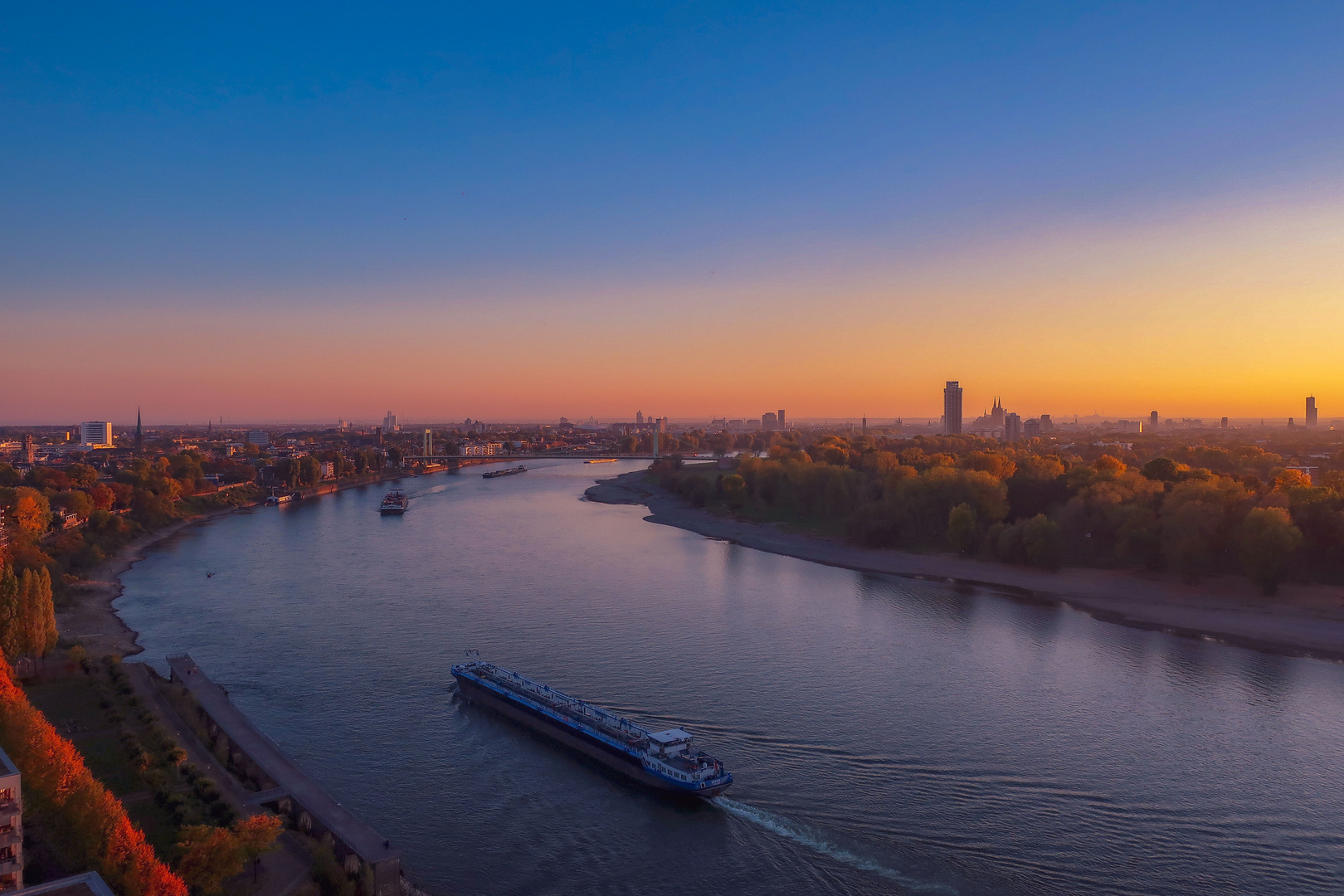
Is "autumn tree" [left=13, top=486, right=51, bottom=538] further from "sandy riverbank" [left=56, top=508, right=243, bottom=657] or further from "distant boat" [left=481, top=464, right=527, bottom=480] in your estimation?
"distant boat" [left=481, top=464, right=527, bottom=480]

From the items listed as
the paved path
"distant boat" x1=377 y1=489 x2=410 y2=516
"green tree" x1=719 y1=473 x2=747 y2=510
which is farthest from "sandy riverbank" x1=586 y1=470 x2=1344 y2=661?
"distant boat" x1=377 y1=489 x2=410 y2=516

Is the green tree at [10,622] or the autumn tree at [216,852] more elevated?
the green tree at [10,622]

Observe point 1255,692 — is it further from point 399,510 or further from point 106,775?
point 399,510

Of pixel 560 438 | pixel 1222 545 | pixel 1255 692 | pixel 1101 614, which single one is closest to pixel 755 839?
pixel 1255 692

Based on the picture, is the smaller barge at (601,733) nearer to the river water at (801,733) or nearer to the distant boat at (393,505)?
the river water at (801,733)

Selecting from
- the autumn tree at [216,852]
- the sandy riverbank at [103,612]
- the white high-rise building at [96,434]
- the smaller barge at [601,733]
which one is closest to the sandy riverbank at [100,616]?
the sandy riverbank at [103,612]

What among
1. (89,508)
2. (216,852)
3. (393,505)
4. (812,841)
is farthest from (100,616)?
(393,505)
